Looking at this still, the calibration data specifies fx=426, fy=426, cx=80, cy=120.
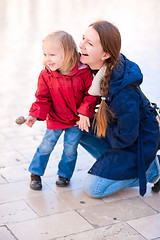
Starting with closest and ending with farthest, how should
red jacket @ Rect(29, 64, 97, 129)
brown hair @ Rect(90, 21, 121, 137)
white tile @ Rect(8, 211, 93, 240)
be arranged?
white tile @ Rect(8, 211, 93, 240)
brown hair @ Rect(90, 21, 121, 137)
red jacket @ Rect(29, 64, 97, 129)

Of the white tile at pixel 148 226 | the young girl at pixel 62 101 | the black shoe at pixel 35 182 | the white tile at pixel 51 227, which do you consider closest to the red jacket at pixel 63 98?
the young girl at pixel 62 101

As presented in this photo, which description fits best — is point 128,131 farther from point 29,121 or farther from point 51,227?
point 51,227

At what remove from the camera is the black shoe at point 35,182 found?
308cm

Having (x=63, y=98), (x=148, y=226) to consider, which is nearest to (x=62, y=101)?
(x=63, y=98)

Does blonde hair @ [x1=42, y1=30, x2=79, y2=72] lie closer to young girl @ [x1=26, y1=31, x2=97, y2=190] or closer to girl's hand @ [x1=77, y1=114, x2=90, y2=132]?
young girl @ [x1=26, y1=31, x2=97, y2=190]

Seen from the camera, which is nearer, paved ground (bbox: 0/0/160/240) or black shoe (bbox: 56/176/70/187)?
paved ground (bbox: 0/0/160/240)

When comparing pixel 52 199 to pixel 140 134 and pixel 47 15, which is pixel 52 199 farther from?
pixel 47 15

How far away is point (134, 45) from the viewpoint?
8672 mm

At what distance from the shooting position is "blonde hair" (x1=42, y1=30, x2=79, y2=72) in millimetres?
→ 2829

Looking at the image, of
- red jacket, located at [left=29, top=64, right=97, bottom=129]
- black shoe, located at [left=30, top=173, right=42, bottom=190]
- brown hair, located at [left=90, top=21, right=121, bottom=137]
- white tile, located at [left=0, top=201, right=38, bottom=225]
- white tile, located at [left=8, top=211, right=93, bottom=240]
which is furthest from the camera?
black shoe, located at [left=30, top=173, right=42, bottom=190]

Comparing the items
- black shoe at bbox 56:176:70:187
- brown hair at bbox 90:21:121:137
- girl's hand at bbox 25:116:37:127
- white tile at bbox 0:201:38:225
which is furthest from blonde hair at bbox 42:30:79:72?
white tile at bbox 0:201:38:225

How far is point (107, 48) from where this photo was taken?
2785 millimetres

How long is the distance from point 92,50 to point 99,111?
16.5 inches

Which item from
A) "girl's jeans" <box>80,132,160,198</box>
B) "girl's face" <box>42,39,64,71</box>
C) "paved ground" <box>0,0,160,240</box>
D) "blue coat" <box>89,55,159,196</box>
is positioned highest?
"girl's face" <box>42,39,64,71</box>
